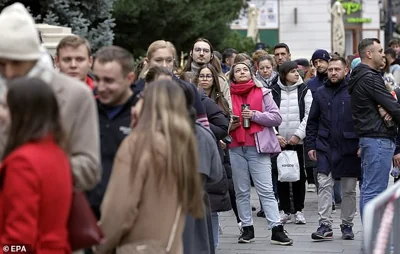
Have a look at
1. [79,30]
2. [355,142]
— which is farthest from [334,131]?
[79,30]

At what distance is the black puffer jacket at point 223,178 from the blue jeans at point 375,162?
5.19 ft

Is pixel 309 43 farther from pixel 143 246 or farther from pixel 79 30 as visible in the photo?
pixel 143 246

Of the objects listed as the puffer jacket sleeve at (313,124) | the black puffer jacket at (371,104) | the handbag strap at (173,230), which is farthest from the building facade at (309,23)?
the handbag strap at (173,230)

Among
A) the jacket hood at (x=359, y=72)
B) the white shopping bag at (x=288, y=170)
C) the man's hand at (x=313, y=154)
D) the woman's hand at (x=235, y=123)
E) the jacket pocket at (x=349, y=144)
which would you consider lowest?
the white shopping bag at (x=288, y=170)

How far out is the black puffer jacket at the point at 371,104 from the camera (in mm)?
9422

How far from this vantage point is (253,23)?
41312 mm

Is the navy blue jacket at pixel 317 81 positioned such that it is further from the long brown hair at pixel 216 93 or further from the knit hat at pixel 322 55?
the long brown hair at pixel 216 93

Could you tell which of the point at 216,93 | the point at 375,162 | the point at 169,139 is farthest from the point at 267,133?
the point at 169,139

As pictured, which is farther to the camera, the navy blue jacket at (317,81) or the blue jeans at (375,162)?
the navy blue jacket at (317,81)

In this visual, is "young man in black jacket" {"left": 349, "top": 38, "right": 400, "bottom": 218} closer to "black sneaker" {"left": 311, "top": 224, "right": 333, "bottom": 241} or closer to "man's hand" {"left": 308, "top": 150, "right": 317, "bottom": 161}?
"black sneaker" {"left": 311, "top": 224, "right": 333, "bottom": 241}

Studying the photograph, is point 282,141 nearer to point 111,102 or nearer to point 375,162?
point 375,162

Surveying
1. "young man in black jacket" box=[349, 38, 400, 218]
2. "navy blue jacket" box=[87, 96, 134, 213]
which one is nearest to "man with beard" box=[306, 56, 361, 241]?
"young man in black jacket" box=[349, 38, 400, 218]

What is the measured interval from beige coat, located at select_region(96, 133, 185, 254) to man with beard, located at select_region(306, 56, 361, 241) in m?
5.38

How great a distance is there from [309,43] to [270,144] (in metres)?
49.1
